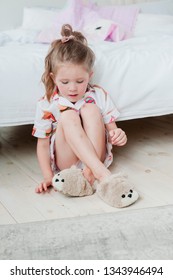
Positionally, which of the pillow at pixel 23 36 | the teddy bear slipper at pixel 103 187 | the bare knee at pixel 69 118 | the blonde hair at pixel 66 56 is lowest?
the teddy bear slipper at pixel 103 187

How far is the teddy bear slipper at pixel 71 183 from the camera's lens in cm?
148

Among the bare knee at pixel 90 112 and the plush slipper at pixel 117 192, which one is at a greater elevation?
the bare knee at pixel 90 112

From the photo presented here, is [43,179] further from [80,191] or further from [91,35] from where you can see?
[91,35]

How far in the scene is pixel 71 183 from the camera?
1480mm

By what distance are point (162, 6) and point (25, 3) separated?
3.42ft

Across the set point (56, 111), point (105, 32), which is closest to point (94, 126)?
point (56, 111)

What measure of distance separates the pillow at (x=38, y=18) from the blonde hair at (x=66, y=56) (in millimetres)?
1094

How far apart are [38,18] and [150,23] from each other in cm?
73

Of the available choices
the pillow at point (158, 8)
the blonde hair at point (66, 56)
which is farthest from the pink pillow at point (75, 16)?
the blonde hair at point (66, 56)

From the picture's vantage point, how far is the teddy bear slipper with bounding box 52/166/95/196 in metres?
1.48

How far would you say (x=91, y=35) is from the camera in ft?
8.02

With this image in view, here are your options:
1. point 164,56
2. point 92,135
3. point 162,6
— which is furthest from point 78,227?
point 162,6

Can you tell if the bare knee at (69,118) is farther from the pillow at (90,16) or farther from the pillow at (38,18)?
the pillow at (38,18)

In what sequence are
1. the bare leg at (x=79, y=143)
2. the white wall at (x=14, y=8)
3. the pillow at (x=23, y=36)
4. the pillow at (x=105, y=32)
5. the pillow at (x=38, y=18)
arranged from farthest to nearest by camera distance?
the white wall at (x=14, y=8) → the pillow at (x=38, y=18) → the pillow at (x=23, y=36) → the pillow at (x=105, y=32) → the bare leg at (x=79, y=143)
